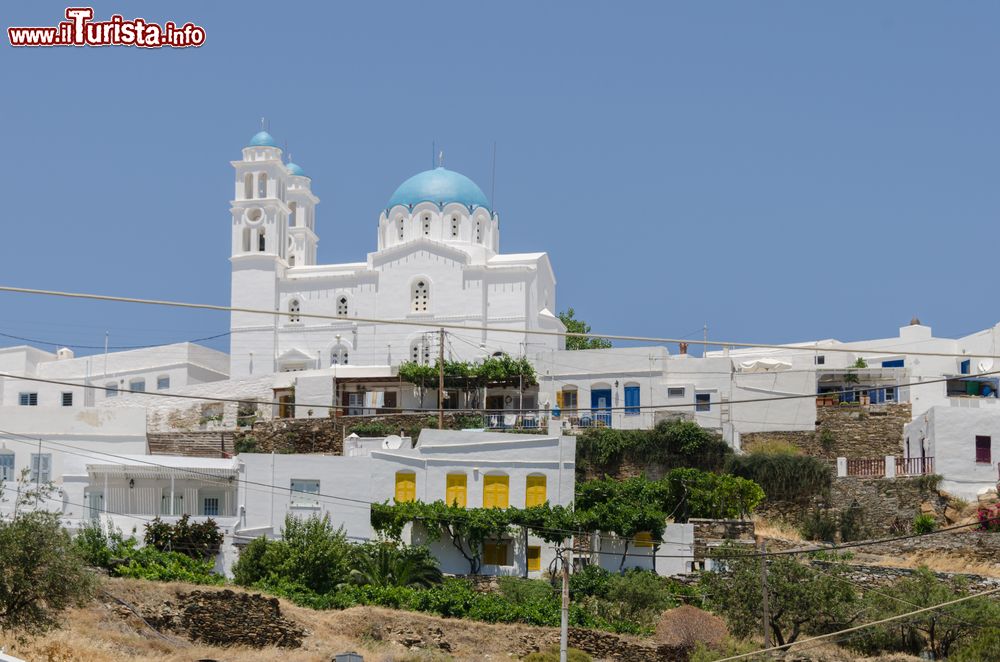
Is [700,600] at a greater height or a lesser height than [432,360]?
lesser

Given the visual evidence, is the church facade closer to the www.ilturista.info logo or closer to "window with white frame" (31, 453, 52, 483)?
"window with white frame" (31, 453, 52, 483)

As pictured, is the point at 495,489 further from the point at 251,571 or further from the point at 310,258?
the point at 310,258

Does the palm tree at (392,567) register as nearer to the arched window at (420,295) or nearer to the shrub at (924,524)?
the shrub at (924,524)

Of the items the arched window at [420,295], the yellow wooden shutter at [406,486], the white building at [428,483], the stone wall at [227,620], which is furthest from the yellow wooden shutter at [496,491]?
the arched window at [420,295]

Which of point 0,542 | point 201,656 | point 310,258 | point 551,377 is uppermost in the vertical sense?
point 310,258

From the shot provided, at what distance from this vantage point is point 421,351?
55844 millimetres

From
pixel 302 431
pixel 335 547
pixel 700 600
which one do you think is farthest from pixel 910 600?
pixel 302 431

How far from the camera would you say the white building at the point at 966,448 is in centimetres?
4294

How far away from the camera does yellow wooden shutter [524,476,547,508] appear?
40312 mm

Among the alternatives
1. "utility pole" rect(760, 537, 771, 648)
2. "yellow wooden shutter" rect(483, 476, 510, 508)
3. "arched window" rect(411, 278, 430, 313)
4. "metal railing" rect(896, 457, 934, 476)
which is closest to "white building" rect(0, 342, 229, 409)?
"arched window" rect(411, 278, 430, 313)

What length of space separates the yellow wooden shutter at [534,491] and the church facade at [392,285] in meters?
13.5

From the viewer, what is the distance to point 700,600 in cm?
3644

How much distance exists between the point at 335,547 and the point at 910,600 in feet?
43.5

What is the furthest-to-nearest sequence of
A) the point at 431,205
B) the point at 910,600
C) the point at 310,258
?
the point at 310,258 < the point at 431,205 < the point at 910,600
